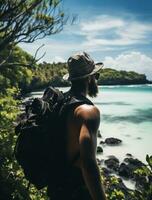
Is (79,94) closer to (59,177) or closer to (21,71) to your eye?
(59,177)

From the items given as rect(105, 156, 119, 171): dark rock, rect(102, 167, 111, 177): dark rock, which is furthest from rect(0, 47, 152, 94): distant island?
rect(105, 156, 119, 171): dark rock

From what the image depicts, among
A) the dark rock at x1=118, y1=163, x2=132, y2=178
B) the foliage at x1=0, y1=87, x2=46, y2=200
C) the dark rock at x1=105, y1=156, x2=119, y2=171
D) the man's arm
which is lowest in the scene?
the dark rock at x1=105, y1=156, x2=119, y2=171

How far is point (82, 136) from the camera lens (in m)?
3.26

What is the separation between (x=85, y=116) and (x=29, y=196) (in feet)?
14.2

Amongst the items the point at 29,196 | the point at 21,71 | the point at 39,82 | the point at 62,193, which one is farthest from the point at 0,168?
the point at 39,82

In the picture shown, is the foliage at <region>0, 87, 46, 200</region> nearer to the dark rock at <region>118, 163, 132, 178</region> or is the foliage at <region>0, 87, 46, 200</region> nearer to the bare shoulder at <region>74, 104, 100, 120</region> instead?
the bare shoulder at <region>74, 104, 100, 120</region>

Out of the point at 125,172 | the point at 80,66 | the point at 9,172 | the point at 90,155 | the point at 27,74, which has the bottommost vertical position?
the point at 125,172

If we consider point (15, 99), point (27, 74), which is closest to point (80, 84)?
point (15, 99)

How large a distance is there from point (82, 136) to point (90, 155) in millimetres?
160

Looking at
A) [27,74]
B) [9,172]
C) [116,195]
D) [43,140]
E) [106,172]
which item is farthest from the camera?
[27,74]

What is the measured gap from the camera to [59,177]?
11.9 feet

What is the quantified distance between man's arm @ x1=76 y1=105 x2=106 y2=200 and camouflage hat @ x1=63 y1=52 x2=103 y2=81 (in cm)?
49

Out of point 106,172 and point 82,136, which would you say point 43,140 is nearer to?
point 82,136

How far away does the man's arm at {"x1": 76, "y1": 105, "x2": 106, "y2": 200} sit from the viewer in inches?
127
